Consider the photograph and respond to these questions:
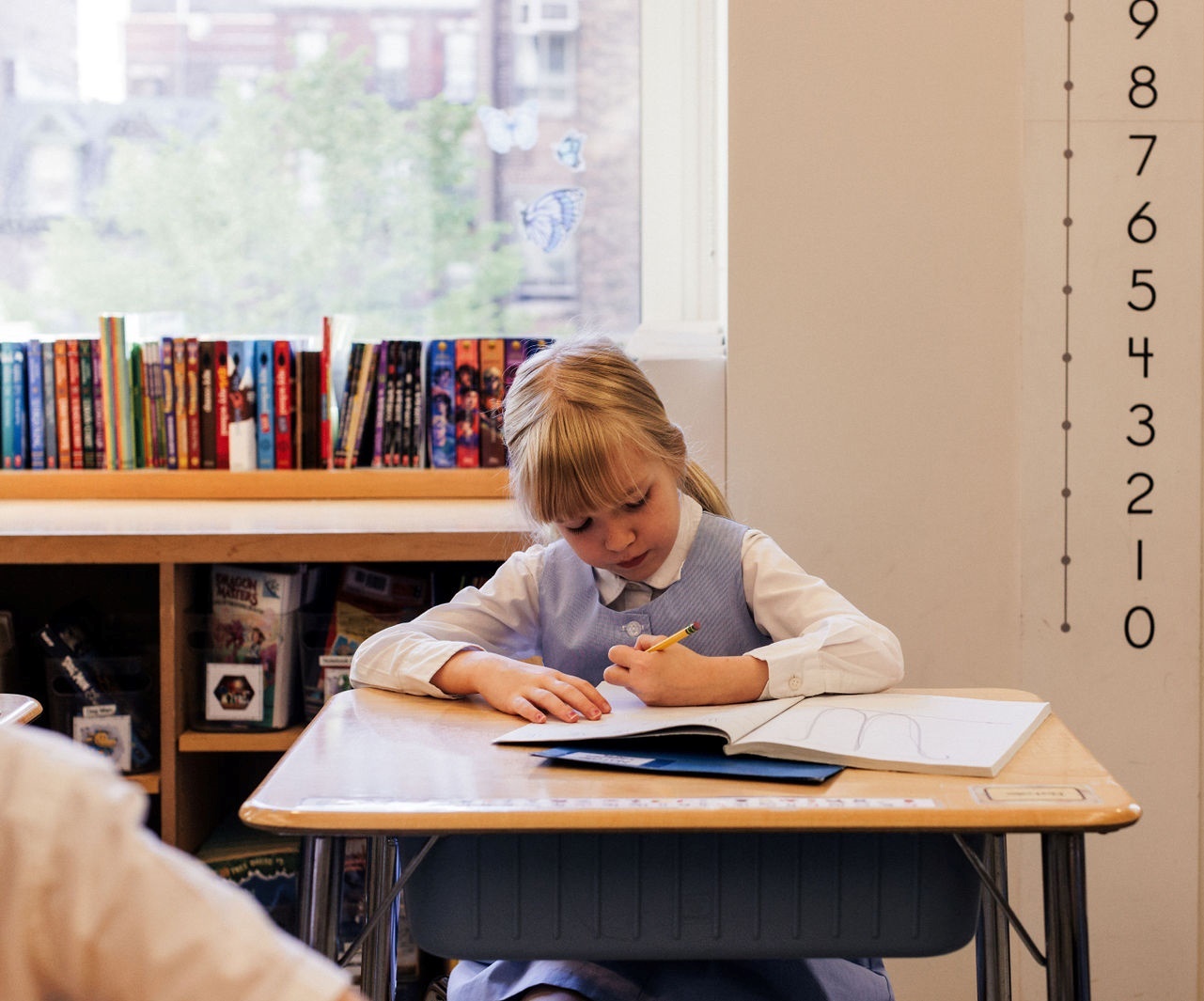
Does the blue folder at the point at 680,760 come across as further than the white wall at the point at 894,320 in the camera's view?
No

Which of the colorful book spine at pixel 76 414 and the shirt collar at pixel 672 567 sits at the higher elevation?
the colorful book spine at pixel 76 414

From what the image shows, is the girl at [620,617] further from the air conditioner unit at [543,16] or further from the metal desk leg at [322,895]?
the air conditioner unit at [543,16]

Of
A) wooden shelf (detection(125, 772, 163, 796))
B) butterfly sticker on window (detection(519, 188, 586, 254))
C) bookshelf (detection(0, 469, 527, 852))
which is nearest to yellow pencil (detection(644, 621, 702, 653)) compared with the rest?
bookshelf (detection(0, 469, 527, 852))

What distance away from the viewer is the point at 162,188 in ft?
8.04

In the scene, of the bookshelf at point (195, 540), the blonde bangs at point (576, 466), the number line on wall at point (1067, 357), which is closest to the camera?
the blonde bangs at point (576, 466)

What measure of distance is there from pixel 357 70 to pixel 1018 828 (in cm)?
202

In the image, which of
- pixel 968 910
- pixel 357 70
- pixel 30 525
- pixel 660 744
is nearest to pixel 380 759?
pixel 660 744

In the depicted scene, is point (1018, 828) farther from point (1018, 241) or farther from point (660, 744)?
point (1018, 241)

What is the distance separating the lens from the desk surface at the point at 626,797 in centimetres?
91

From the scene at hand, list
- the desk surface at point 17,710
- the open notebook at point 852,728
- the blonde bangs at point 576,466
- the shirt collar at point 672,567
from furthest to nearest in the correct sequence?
the shirt collar at point 672,567, the blonde bangs at point 576,466, the desk surface at point 17,710, the open notebook at point 852,728

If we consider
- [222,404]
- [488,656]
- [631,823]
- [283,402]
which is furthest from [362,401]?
[631,823]

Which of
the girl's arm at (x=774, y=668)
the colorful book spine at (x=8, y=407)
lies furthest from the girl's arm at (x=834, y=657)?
the colorful book spine at (x=8, y=407)

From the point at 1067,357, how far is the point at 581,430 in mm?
934

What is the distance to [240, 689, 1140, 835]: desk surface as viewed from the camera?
91cm
